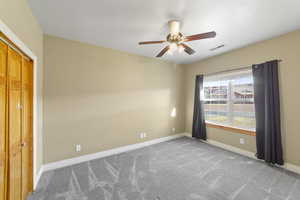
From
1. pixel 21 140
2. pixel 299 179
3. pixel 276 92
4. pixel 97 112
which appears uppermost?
pixel 276 92

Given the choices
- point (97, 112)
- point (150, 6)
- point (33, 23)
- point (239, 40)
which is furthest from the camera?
point (97, 112)

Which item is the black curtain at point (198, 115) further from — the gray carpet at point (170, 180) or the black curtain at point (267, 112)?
the black curtain at point (267, 112)

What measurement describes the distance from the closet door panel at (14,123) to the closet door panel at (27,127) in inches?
4.9

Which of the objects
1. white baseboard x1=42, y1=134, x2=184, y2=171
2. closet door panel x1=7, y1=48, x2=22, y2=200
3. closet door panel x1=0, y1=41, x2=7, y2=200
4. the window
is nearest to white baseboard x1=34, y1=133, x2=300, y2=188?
white baseboard x1=42, y1=134, x2=184, y2=171

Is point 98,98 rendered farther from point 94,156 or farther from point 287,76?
point 287,76

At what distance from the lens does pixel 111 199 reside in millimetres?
1704

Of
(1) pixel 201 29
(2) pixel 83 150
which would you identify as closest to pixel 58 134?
(2) pixel 83 150

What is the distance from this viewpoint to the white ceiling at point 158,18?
1657mm

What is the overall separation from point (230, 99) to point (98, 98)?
136 inches

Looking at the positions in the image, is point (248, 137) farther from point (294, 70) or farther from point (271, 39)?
A: point (271, 39)

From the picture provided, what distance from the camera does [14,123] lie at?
1.38 metres

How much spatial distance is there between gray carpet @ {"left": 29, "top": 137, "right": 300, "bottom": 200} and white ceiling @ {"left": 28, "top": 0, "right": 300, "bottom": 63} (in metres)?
2.59

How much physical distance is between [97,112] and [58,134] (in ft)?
2.73

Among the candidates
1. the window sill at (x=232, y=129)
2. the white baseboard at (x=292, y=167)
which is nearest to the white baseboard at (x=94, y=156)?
the window sill at (x=232, y=129)
